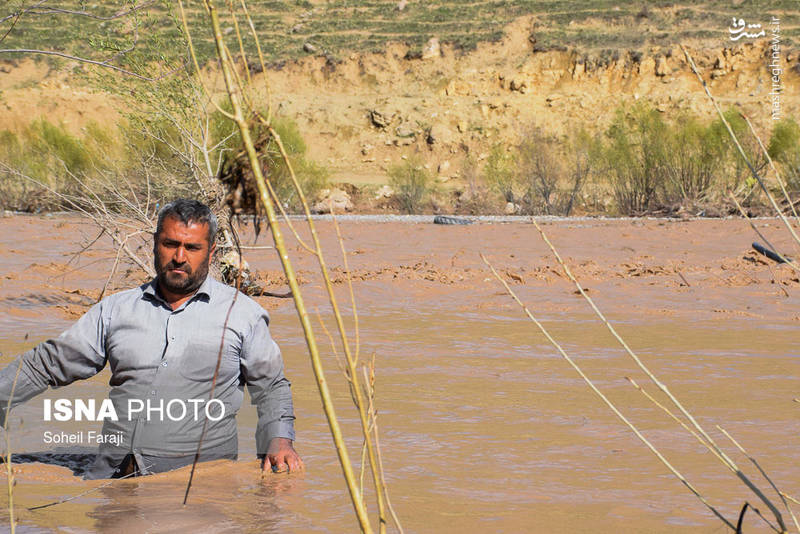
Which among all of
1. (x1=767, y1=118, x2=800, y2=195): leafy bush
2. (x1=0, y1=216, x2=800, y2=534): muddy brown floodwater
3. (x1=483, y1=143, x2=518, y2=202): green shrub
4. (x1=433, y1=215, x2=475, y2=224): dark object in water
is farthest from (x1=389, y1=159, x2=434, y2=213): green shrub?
(x1=0, y1=216, x2=800, y2=534): muddy brown floodwater

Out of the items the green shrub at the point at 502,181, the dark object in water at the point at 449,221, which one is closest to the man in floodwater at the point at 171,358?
the dark object in water at the point at 449,221

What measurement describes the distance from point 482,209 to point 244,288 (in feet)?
55.9

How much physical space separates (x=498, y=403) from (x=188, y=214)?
287 centimetres

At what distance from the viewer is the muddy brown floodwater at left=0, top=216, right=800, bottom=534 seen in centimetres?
368

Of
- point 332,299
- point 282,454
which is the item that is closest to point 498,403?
point 282,454

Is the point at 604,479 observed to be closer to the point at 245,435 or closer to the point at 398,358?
the point at 245,435

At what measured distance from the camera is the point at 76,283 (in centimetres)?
1134

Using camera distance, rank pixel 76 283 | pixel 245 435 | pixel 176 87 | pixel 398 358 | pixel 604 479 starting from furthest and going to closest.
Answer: pixel 76 283 < pixel 176 87 < pixel 398 358 < pixel 245 435 < pixel 604 479

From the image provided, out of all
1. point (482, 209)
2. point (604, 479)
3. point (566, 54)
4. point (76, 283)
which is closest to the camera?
point (604, 479)

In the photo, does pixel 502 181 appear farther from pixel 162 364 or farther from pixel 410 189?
pixel 162 364

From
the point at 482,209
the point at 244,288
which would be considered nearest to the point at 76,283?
the point at 244,288

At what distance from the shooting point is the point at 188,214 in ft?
11.6

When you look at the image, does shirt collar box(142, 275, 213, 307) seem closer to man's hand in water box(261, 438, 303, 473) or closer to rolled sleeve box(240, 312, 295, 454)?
rolled sleeve box(240, 312, 295, 454)

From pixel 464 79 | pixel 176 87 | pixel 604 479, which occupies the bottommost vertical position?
pixel 604 479
